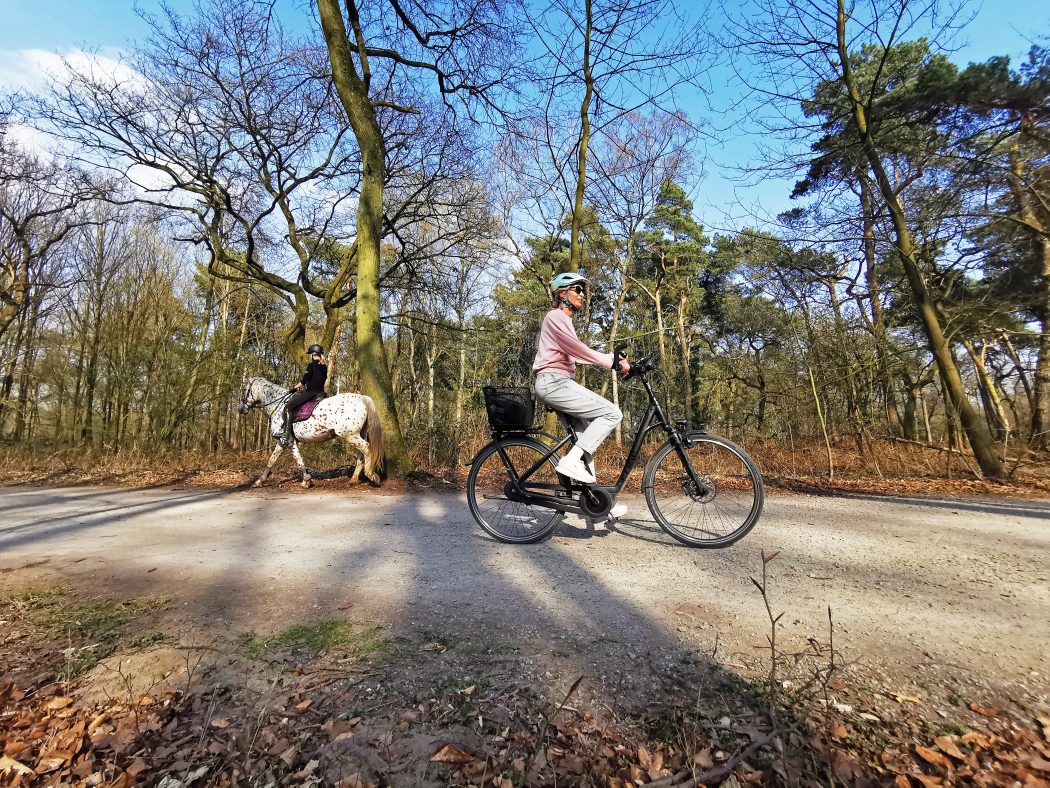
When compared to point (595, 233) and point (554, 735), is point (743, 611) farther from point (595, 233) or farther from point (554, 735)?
point (595, 233)

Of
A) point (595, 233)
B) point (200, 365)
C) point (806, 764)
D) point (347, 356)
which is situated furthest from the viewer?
point (347, 356)

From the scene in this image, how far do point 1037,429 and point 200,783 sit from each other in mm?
15239

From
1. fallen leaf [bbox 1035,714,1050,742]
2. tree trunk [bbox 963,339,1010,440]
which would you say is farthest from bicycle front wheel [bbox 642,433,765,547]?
tree trunk [bbox 963,339,1010,440]

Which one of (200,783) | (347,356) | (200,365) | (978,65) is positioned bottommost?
(200,783)

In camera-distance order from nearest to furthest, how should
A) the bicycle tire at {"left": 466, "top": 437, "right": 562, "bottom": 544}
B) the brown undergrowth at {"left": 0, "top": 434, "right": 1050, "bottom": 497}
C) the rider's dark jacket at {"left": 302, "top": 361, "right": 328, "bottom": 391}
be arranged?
the bicycle tire at {"left": 466, "top": 437, "right": 562, "bottom": 544} < the brown undergrowth at {"left": 0, "top": 434, "right": 1050, "bottom": 497} < the rider's dark jacket at {"left": 302, "top": 361, "right": 328, "bottom": 391}

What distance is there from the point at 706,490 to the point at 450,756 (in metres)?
3.06

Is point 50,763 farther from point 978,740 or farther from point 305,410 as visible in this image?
point 305,410

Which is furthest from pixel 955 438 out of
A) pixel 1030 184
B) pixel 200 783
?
pixel 200 783

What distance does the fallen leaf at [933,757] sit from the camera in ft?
4.99

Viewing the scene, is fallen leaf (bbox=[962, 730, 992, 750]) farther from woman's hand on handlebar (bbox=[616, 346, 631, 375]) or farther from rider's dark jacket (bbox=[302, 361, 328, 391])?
rider's dark jacket (bbox=[302, 361, 328, 391])

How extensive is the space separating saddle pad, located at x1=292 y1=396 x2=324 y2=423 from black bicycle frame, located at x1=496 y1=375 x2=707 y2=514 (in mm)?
5665

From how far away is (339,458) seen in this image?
42.0ft

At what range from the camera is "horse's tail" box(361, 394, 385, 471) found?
8703 mm

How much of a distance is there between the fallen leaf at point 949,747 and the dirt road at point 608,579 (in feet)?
1.25
